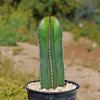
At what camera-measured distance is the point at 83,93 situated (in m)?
5.42

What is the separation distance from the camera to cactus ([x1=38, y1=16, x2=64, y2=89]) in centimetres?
283

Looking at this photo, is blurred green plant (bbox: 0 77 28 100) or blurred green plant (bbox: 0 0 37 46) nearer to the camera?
blurred green plant (bbox: 0 77 28 100)

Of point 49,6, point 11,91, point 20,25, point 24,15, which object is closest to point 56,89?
point 11,91

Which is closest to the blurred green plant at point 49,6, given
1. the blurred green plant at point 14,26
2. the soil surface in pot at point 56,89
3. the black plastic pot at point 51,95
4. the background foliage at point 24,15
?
the background foliage at point 24,15

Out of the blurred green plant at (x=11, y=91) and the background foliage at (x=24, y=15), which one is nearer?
the blurred green plant at (x=11, y=91)

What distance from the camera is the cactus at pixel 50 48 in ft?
9.30

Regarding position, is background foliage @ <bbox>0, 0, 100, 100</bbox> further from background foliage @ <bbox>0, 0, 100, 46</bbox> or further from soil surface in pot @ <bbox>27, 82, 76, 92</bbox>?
soil surface in pot @ <bbox>27, 82, 76, 92</bbox>

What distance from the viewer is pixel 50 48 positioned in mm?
2859

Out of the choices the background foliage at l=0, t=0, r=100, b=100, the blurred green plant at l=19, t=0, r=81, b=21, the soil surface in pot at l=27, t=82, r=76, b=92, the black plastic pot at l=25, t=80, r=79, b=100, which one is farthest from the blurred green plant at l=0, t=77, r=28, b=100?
the blurred green plant at l=19, t=0, r=81, b=21

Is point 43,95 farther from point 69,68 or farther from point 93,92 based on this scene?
point 69,68

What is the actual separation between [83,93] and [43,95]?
2.85m

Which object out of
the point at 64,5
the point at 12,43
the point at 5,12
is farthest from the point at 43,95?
the point at 64,5

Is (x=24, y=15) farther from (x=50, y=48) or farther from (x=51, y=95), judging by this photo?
(x=51, y=95)

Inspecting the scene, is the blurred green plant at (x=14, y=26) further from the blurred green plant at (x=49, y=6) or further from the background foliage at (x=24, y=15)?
the blurred green plant at (x=49, y=6)
